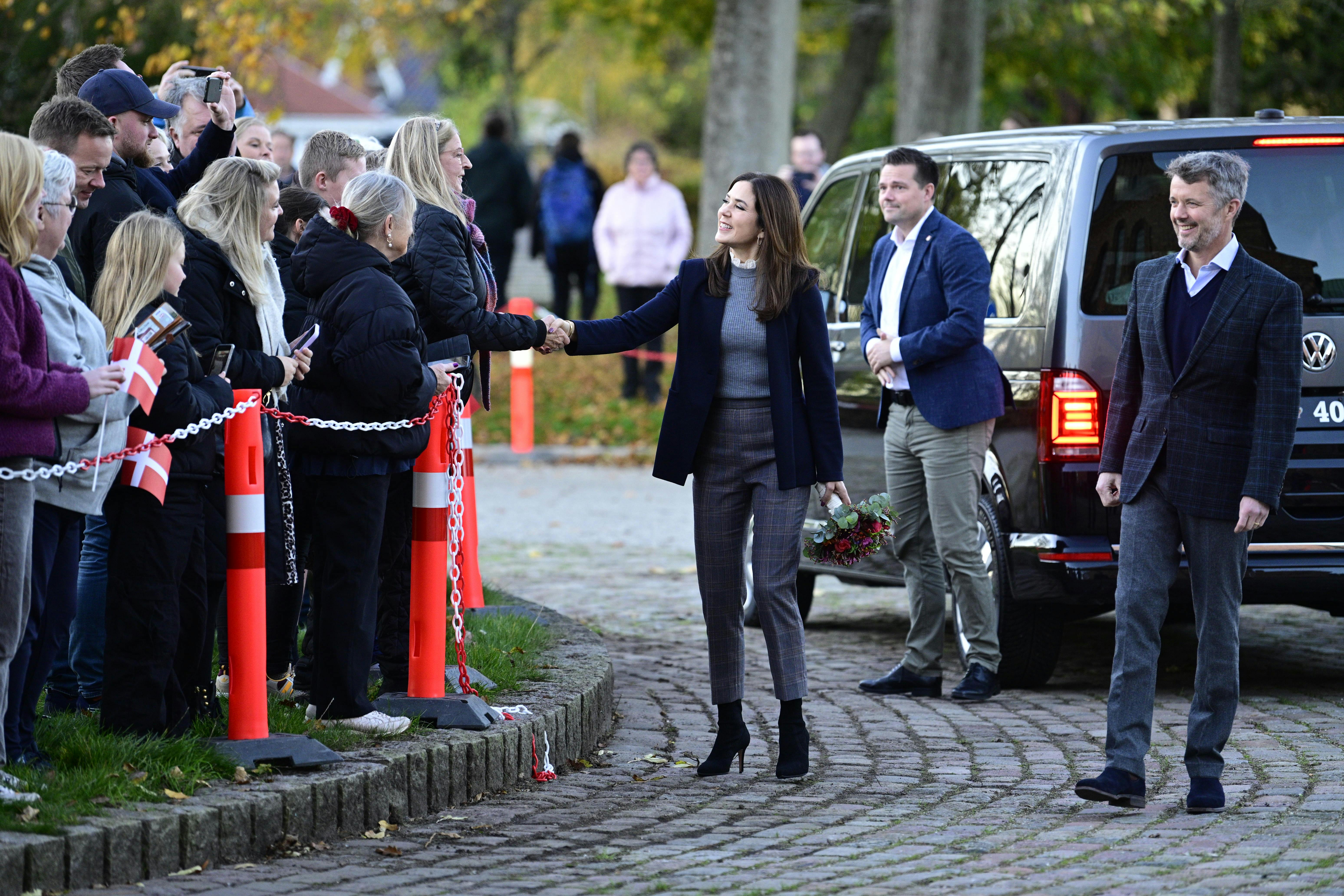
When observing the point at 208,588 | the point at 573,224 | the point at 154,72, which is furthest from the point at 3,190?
the point at 573,224

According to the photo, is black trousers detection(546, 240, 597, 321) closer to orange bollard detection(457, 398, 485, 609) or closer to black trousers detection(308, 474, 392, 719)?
orange bollard detection(457, 398, 485, 609)

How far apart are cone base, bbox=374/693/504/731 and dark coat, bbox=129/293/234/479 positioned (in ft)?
3.51

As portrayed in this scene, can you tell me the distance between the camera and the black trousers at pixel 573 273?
62.7ft

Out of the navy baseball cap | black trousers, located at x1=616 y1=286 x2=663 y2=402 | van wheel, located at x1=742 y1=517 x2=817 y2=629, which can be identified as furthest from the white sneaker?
black trousers, located at x1=616 y1=286 x2=663 y2=402

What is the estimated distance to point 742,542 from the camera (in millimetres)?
6336

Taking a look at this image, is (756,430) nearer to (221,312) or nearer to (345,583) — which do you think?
(345,583)

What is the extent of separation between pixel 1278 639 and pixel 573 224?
36.6 ft

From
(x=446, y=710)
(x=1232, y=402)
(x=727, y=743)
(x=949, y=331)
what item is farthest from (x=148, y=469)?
(x=949, y=331)

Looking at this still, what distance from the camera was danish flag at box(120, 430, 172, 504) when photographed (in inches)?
199

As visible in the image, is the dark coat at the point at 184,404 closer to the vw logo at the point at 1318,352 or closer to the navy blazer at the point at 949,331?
the navy blazer at the point at 949,331

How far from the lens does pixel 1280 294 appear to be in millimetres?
5633

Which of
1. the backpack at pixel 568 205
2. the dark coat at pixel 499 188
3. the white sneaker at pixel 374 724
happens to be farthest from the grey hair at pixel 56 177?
the backpack at pixel 568 205

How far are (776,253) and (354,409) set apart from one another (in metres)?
1.49

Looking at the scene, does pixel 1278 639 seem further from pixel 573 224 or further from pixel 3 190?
pixel 573 224
